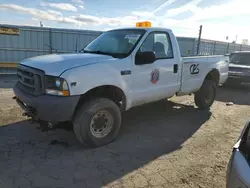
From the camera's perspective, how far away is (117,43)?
435 cm

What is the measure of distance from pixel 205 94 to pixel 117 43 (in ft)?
9.82

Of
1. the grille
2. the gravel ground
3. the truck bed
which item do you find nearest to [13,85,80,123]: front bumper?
the grille

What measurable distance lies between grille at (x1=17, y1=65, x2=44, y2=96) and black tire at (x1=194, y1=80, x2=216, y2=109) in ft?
13.7

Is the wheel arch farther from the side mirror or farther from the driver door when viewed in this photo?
the side mirror

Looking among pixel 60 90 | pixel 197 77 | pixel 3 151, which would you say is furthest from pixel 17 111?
pixel 197 77

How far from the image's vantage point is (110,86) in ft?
12.2

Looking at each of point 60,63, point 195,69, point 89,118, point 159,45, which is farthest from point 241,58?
point 60,63

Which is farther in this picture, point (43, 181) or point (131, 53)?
point (131, 53)

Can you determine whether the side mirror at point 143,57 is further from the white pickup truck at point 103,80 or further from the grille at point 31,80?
the grille at point 31,80

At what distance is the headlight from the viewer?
10.3 ft

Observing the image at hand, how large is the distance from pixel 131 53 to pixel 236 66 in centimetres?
724

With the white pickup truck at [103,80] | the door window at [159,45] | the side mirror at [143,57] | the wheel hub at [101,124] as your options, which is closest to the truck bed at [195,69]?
the white pickup truck at [103,80]

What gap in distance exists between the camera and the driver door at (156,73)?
13.4ft

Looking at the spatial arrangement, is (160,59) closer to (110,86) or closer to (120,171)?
(110,86)
